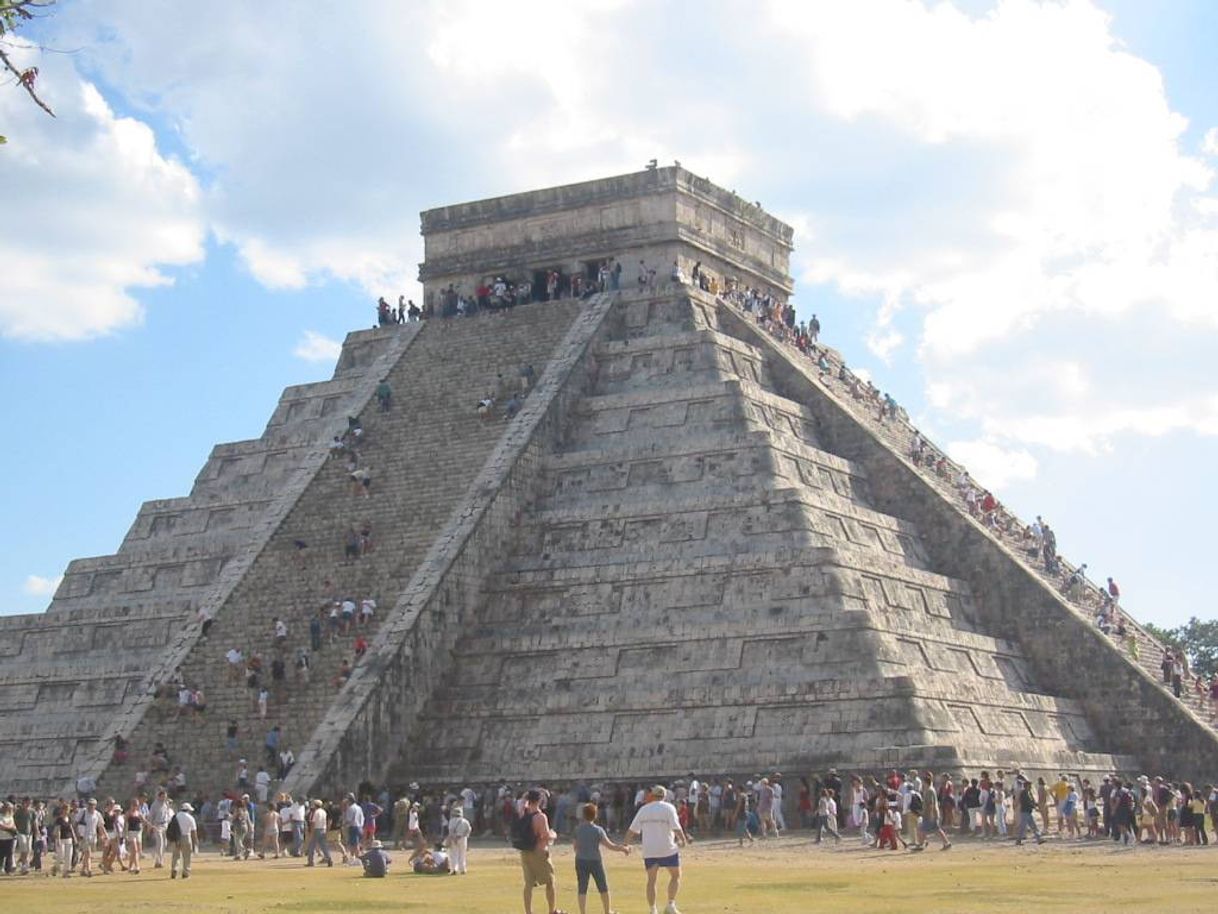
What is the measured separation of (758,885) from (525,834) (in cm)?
386

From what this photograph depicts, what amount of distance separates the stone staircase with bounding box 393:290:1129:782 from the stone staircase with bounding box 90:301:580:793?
171 centimetres

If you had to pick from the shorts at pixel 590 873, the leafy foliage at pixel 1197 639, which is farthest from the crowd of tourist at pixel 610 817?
the leafy foliage at pixel 1197 639

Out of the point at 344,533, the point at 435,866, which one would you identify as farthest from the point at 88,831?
the point at 344,533

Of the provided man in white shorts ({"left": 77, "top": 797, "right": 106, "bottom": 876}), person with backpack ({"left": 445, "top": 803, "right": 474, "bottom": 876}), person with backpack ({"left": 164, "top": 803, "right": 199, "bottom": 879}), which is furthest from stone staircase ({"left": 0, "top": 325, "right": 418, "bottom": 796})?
person with backpack ({"left": 445, "top": 803, "right": 474, "bottom": 876})

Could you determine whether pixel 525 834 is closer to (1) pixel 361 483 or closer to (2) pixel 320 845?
(2) pixel 320 845

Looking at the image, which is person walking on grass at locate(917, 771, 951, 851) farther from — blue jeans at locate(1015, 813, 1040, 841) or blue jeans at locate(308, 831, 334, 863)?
blue jeans at locate(308, 831, 334, 863)

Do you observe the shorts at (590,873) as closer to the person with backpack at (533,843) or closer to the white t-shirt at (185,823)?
the person with backpack at (533,843)

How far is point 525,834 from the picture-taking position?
54.5ft

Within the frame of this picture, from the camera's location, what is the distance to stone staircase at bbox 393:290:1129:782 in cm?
2864

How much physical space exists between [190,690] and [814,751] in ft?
34.2

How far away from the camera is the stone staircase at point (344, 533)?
102 ft

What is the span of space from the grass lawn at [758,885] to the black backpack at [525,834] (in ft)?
3.22

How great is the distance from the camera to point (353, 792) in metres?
29.2

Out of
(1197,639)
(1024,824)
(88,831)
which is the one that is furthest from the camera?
(1197,639)
